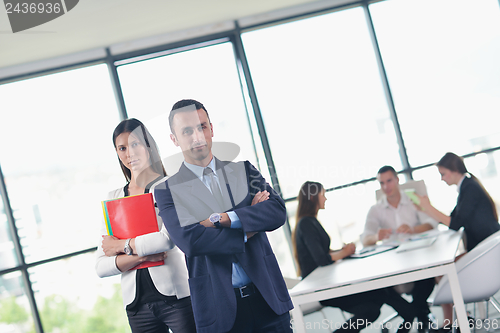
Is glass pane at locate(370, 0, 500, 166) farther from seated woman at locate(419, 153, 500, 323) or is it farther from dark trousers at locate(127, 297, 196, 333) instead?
dark trousers at locate(127, 297, 196, 333)

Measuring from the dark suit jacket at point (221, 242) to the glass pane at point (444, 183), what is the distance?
11.5 ft

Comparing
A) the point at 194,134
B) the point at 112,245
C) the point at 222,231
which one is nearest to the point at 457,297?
the point at 222,231

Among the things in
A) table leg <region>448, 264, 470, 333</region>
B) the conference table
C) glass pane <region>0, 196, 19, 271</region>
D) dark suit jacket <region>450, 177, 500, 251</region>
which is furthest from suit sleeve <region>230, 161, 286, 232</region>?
glass pane <region>0, 196, 19, 271</region>

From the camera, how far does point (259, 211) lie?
1.62m

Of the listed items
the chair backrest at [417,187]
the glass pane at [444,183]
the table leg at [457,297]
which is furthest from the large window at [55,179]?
the glass pane at [444,183]

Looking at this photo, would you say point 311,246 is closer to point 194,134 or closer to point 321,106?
point 194,134

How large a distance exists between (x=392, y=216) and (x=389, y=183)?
33 centimetres

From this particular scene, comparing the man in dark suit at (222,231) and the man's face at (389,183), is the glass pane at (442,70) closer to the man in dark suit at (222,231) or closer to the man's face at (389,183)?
the man's face at (389,183)

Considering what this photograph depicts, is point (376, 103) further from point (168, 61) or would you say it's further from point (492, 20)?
point (168, 61)

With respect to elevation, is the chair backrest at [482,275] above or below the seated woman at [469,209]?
below

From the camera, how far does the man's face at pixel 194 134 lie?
1.59 m

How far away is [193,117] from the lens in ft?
5.24

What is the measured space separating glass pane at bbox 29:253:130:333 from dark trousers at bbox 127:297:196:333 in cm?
277

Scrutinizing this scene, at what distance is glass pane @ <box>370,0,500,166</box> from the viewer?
4.66m
